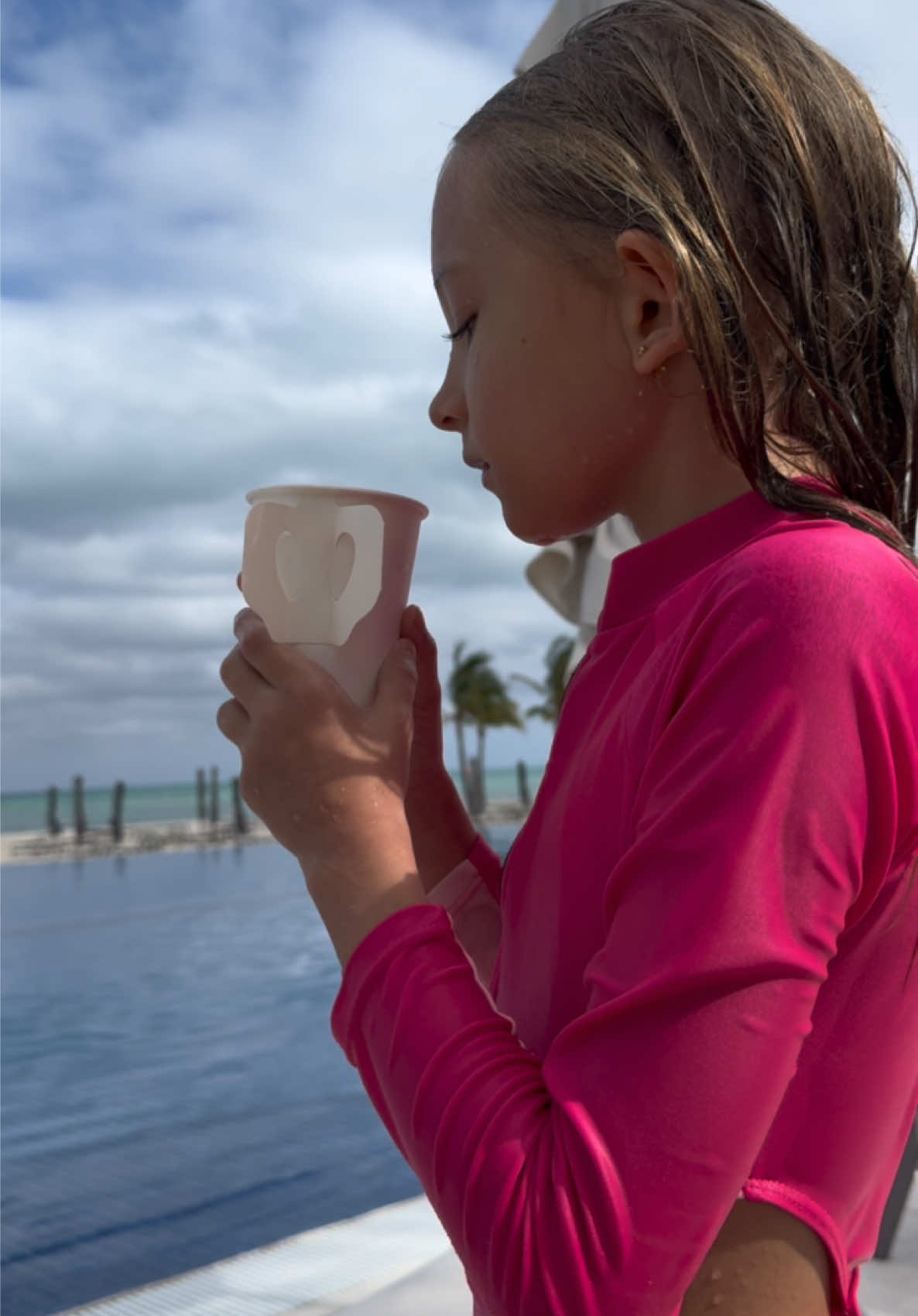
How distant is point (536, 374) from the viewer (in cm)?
77

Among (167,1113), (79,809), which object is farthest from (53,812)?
(167,1113)

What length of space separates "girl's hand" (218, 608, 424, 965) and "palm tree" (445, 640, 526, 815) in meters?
39.8

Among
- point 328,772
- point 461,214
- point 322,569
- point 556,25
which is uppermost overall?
point 556,25

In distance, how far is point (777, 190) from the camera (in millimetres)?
745

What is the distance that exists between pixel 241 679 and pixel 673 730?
11.8 inches

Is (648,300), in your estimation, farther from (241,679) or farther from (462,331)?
(241,679)

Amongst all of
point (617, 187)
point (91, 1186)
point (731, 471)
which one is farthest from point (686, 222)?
point (91, 1186)

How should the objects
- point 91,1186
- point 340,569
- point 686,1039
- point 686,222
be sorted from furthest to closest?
point 91,1186 < point 340,569 < point 686,222 < point 686,1039

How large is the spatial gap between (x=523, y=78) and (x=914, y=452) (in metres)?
0.37

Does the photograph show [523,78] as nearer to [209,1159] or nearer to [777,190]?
[777,190]

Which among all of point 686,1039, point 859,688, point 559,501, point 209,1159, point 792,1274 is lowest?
point 209,1159

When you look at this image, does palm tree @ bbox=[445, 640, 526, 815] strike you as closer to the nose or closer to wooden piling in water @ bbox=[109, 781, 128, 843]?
wooden piling in water @ bbox=[109, 781, 128, 843]

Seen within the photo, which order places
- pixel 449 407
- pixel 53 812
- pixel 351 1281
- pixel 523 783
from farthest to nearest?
1. pixel 523 783
2. pixel 53 812
3. pixel 351 1281
4. pixel 449 407

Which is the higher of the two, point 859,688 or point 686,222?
point 686,222
